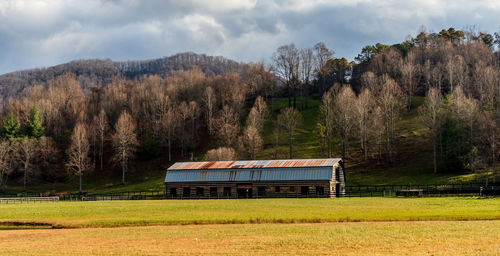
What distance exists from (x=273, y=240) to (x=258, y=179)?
4378 cm

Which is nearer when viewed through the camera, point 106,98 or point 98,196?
point 98,196

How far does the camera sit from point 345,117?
84.1 m

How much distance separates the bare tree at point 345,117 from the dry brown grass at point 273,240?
56151 millimetres

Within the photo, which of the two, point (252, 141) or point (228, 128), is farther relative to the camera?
point (228, 128)

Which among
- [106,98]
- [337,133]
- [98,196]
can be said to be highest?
[106,98]

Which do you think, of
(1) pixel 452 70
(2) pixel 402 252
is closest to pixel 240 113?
(1) pixel 452 70

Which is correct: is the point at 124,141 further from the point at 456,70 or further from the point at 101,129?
the point at 456,70

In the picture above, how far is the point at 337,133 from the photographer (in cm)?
9056

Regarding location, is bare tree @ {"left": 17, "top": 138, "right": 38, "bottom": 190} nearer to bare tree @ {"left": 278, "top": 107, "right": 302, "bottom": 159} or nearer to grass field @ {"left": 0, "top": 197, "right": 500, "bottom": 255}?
bare tree @ {"left": 278, "top": 107, "right": 302, "bottom": 159}

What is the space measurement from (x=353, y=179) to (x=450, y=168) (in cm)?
1490

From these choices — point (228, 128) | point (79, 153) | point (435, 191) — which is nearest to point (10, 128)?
point (79, 153)

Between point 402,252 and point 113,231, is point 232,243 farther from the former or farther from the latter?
point 113,231

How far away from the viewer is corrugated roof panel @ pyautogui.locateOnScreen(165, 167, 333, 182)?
205ft

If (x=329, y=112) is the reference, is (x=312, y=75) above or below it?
above
